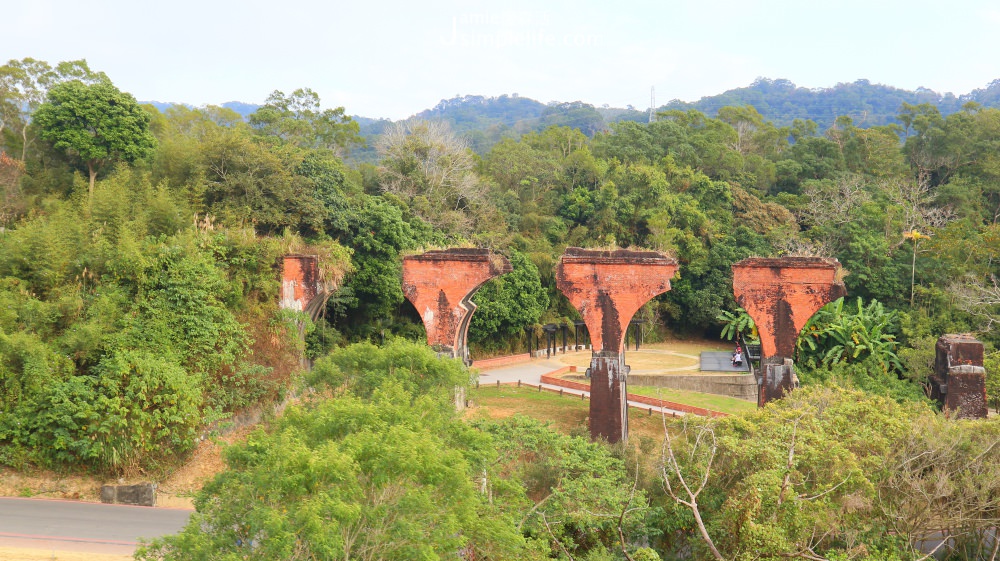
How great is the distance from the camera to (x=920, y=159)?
37688mm

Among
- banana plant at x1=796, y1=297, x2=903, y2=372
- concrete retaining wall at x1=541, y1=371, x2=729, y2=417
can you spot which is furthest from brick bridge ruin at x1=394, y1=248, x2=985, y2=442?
banana plant at x1=796, y1=297, x2=903, y2=372

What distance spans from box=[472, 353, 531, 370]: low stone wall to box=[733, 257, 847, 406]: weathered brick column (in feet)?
44.8

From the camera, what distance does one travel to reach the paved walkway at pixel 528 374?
23.5 m

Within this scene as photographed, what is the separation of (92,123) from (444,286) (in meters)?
13.6

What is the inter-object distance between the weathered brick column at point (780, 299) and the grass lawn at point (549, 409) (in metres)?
3.47

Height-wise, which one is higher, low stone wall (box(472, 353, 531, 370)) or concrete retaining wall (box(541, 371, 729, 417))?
low stone wall (box(472, 353, 531, 370))

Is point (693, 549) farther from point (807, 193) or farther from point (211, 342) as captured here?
point (807, 193)

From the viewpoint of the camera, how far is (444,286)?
1712 cm

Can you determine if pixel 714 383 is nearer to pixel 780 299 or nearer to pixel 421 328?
pixel 780 299

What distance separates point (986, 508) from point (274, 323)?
14.7m

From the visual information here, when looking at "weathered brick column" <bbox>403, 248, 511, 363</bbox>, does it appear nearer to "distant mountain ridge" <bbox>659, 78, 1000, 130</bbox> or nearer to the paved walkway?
the paved walkway

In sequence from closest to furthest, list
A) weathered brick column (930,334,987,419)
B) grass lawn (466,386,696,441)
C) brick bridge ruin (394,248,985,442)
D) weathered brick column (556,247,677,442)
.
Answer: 1. brick bridge ruin (394,248,985,442)
2. weathered brick column (556,247,677,442)
3. weathered brick column (930,334,987,419)
4. grass lawn (466,386,696,441)

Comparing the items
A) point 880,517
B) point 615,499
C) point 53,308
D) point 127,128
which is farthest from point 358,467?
point 127,128

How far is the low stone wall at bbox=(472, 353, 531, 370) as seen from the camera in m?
28.0
